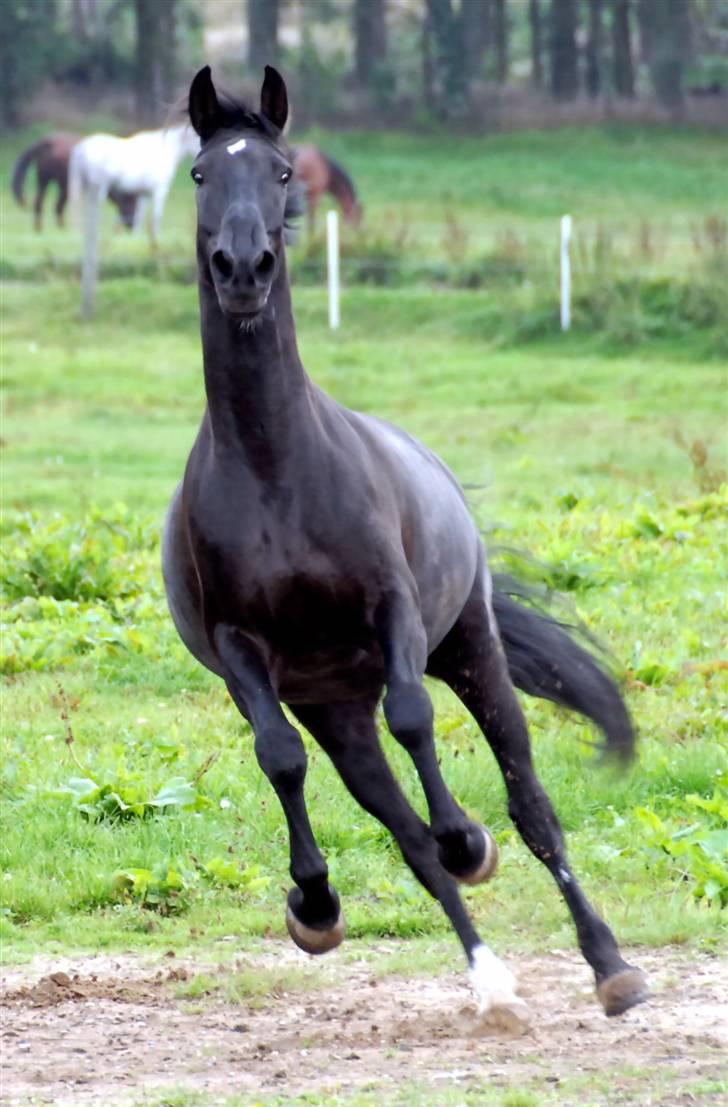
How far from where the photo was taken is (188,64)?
50500 millimetres

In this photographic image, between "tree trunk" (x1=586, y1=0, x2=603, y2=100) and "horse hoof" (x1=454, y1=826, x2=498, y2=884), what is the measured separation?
42.6 m

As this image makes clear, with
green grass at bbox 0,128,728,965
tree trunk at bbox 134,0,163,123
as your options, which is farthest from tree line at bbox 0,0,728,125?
green grass at bbox 0,128,728,965

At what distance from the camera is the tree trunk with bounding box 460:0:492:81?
144 feet

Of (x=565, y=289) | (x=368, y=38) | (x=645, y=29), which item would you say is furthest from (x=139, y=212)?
(x=645, y=29)

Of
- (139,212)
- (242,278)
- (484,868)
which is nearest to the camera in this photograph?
(242,278)

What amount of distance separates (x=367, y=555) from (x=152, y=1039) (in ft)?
4.93

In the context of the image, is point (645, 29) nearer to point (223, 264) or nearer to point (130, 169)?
point (130, 169)

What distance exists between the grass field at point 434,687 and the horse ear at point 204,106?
1984 mm

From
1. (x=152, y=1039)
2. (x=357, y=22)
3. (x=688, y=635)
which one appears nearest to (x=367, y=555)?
(x=152, y=1039)

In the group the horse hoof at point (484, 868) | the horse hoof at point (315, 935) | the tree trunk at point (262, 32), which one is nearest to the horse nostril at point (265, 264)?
the horse hoof at point (484, 868)

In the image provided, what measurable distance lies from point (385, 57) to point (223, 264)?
1750 inches

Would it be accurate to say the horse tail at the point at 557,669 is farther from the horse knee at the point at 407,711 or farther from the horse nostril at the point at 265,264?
the horse nostril at the point at 265,264

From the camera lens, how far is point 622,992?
186 inches

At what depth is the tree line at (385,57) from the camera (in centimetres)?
4212
